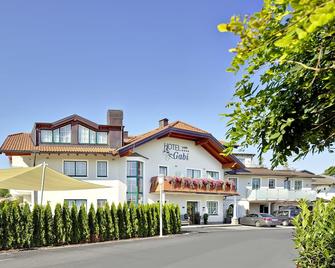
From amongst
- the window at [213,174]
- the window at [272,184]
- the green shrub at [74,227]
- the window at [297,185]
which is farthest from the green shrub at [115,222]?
the window at [297,185]

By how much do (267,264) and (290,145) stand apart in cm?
1073

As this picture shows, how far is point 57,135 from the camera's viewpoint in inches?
1388

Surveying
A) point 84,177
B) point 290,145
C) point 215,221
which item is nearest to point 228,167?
point 215,221

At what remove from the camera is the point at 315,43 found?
115 inches

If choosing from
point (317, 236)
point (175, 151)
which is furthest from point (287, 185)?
point (317, 236)

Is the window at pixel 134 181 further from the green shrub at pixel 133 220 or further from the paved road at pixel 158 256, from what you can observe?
the paved road at pixel 158 256

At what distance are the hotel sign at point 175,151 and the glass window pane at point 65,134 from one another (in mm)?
8643

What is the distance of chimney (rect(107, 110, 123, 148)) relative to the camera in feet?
119

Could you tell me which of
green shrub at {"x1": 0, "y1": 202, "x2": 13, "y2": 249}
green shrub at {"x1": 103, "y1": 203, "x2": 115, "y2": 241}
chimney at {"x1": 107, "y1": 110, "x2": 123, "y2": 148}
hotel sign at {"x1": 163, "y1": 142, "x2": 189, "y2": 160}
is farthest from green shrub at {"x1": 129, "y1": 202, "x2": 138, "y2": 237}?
hotel sign at {"x1": 163, "y1": 142, "x2": 189, "y2": 160}

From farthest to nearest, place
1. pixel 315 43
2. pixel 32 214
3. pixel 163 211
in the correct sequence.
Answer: pixel 163 211, pixel 32 214, pixel 315 43

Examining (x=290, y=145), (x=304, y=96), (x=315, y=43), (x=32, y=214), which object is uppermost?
(x=315, y=43)

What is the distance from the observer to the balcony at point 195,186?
37188 millimetres

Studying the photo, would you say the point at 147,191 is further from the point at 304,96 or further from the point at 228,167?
the point at 304,96

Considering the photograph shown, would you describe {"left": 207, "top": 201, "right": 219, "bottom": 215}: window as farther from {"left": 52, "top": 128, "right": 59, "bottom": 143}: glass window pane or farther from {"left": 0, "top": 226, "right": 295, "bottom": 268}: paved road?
{"left": 0, "top": 226, "right": 295, "bottom": 268}: paved road
